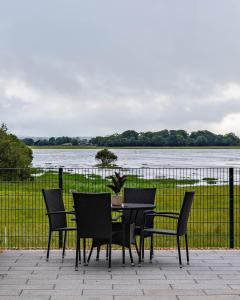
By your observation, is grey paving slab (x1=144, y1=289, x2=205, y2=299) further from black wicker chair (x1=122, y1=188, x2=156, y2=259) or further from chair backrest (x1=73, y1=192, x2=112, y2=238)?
black wicker chair (x1=122, y1=188, x2=156, y2=259)

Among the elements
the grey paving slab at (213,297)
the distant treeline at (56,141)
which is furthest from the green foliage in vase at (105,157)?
the grey paving slab at (213,297)

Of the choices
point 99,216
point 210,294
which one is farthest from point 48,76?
point 210,294

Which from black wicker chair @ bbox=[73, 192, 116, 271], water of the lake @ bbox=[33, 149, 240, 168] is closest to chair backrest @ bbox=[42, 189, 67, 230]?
black wicker chair @ bbox=[73, 192, 116, 271]

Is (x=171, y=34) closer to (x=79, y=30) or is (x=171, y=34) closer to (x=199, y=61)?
(x=79, y=30)

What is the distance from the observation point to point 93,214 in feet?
24.6

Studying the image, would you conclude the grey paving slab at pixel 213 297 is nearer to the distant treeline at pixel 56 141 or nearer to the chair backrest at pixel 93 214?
the chair backrest at pixel 93 214

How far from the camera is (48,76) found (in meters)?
19.7

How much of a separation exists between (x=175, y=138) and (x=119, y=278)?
4717 cm

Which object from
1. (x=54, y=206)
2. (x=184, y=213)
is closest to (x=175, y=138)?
(x=54, y=206)

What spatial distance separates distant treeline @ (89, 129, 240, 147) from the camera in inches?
1919

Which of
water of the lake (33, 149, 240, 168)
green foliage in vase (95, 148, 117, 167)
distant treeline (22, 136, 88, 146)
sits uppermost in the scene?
distant treeline (22, 136, 88, 146)

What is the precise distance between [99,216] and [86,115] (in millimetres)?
15673

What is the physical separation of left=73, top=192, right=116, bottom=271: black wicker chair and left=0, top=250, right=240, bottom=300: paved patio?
46cm

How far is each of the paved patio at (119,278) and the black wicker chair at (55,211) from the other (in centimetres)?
42
